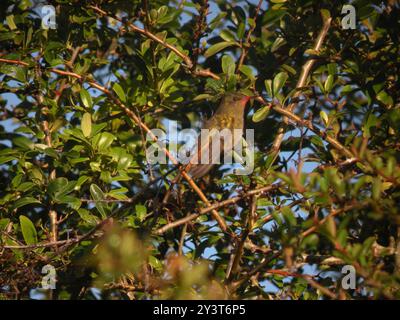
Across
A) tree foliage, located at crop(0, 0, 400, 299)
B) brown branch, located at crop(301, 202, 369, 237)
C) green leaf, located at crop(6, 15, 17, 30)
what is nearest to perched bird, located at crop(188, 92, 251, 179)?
tree foliage, located at crop(0, 0, 400, 299)

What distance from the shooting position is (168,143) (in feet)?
8.54

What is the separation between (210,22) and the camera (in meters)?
2.92

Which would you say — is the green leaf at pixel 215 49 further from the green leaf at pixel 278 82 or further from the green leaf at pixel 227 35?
the green leaf at pixel 278 82

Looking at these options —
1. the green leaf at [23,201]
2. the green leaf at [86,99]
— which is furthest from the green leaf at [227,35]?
the green leaf at [23,201]

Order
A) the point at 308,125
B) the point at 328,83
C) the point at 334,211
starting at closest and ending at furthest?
the point at 334,211 → the point at 308,125 → the point at 328,83

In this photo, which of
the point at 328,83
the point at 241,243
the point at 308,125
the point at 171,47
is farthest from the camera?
the point at 171,47

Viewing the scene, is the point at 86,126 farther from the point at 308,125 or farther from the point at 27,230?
the point at 308,125

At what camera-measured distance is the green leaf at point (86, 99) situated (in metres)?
2.68

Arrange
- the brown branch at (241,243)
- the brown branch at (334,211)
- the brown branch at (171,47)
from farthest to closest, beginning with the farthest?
the brown branch at (171,47) → the brown branch at (241,243) → the brown branch at (334,211)

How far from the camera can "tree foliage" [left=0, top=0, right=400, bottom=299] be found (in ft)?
7.45

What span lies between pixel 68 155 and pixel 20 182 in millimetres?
288

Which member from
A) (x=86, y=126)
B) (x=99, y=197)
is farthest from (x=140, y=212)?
(x=86, y=126)

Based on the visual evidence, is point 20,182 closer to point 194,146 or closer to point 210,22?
point 194,146

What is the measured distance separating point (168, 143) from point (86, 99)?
479 millimetres
